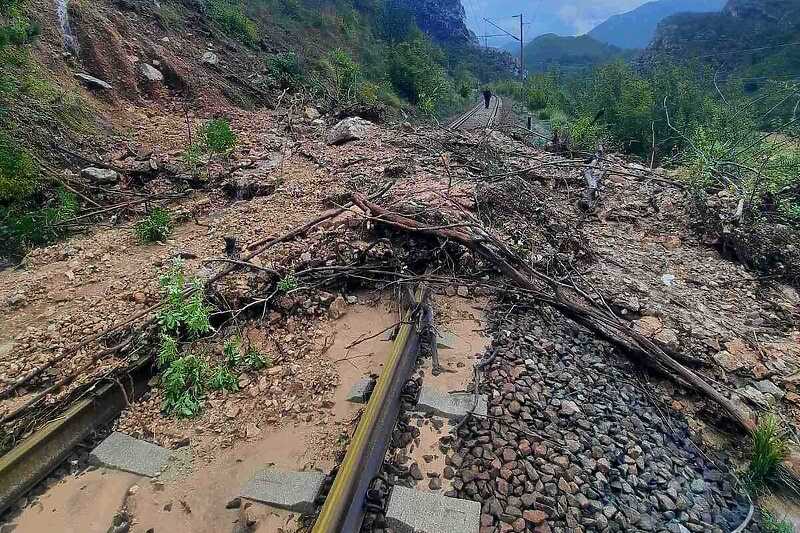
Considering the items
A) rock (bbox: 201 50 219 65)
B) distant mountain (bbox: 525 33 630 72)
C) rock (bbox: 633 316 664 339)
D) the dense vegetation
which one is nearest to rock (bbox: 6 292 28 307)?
rock (bbox: 633 316 664 339)

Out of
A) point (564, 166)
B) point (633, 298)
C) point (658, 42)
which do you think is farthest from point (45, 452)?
point (658, 42)

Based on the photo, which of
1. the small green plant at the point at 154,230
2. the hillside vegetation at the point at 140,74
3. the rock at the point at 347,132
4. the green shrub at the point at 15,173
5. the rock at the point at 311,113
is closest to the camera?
the small green plant at the point at 154,230

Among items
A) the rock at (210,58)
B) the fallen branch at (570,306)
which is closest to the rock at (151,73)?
the rock at (210,58)

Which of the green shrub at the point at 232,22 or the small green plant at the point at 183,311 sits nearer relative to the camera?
the small green plant at the point at 183,311

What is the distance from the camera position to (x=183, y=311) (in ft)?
11.1

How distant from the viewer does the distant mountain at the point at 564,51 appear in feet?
268

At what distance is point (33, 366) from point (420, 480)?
2848mm

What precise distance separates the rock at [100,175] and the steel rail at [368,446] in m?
5.15

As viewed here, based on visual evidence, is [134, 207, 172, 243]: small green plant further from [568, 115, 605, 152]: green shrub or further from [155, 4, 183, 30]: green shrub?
[568, 115, 605, 152]: green shrub

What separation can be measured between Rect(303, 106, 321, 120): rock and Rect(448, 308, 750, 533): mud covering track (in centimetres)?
874

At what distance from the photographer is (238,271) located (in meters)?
4.15

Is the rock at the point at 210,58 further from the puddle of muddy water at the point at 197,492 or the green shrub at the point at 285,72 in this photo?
the puddle of muddy water at the point at 197,492

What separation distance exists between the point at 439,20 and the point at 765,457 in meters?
62.6

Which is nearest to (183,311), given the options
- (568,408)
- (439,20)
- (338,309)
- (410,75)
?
(338,309)
